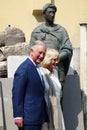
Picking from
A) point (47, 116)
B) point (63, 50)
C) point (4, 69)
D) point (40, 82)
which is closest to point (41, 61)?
point (40, 82)

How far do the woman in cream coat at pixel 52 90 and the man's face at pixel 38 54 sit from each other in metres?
0.40

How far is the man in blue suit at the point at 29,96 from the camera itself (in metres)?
5.06

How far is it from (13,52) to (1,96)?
1411 millimetres

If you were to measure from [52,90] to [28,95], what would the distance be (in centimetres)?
53

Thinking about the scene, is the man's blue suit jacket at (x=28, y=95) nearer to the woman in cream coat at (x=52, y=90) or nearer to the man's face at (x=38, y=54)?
the man's face at (x=38, y=54)

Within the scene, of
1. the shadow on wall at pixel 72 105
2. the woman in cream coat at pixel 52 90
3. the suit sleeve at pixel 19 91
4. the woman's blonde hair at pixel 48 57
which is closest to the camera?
the suit sleeve at pixel 19 91

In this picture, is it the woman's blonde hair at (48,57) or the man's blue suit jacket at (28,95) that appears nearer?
the man's blue suit jacket at (28,95)

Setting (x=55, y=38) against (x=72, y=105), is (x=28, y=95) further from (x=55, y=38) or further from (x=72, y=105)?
(x=72, y=105)

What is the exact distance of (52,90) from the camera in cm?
555

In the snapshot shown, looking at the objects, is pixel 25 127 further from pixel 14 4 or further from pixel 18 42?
pixel 14 4

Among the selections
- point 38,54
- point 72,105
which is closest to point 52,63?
point 38,54

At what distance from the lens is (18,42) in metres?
8.63

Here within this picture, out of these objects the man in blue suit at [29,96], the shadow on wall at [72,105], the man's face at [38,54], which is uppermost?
the man's face at [38,54]

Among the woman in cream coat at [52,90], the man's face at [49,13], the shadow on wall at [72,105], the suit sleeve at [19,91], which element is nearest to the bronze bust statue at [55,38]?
the man's face at [49,13]
